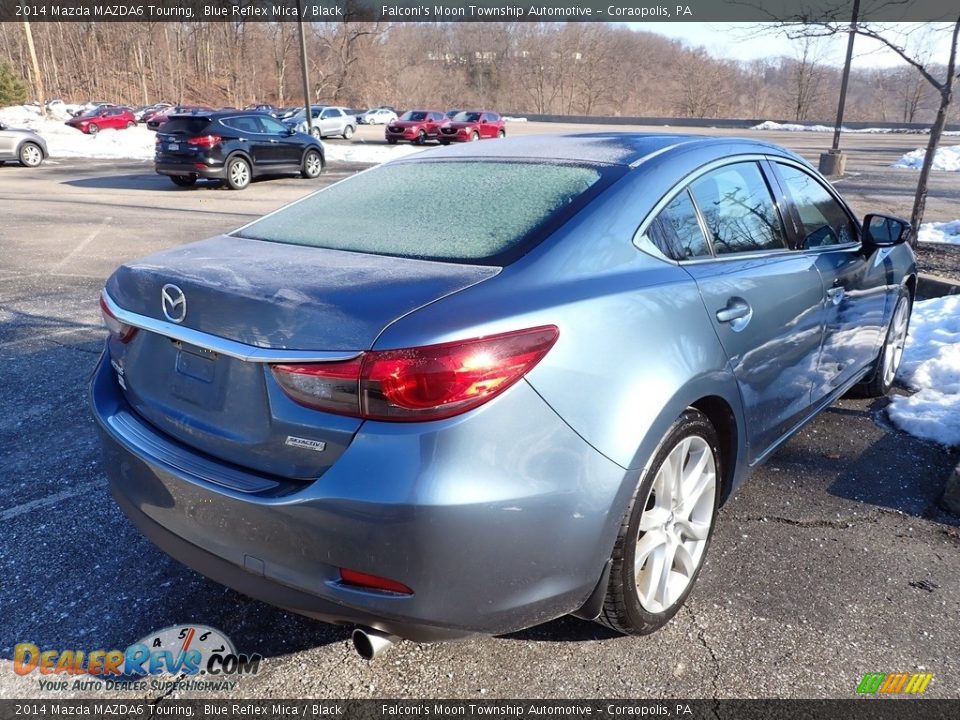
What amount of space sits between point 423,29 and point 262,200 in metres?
92.1

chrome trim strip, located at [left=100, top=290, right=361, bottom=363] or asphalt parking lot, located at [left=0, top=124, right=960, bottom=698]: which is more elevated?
chrome trim strip, located at [left=100, top=290, right=361, bottom=363]

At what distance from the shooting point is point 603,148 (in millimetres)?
2867

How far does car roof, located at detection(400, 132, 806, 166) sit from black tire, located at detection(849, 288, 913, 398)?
1.62 metres

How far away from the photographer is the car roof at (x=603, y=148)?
2.74 m

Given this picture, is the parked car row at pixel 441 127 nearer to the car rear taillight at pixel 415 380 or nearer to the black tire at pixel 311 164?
the black tire at pixel 311 164

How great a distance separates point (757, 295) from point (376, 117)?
49187mm

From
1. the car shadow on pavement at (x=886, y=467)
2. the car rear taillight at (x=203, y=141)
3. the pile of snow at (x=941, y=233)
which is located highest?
the car rear taillight at (x=203, y=141)

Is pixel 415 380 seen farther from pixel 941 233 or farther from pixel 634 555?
pixel 941 233

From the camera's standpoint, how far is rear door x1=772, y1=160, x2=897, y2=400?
330 centimetres

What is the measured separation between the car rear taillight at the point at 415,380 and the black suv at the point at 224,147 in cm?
1541

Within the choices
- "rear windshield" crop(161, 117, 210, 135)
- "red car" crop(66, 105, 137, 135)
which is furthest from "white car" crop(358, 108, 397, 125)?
"rear windshield" crop(161, 117, 210, 135)

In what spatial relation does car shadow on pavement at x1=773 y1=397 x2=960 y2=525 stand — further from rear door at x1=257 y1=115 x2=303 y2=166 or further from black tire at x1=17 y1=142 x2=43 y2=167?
black tire at x1=17 y1=142 x2=43 y2=167

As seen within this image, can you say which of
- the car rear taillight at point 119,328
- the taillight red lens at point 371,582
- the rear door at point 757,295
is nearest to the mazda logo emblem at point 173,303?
the car rear taillight at point 119,328

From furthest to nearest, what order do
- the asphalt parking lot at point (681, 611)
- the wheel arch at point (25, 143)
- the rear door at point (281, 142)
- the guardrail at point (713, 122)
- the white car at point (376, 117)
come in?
the guardrail at point (713, 122), the white car at point (376, 117), the wheel arch at point (25, 143), the rear door at point (281, 142), the asphalt parking lot at point (681, 611)
